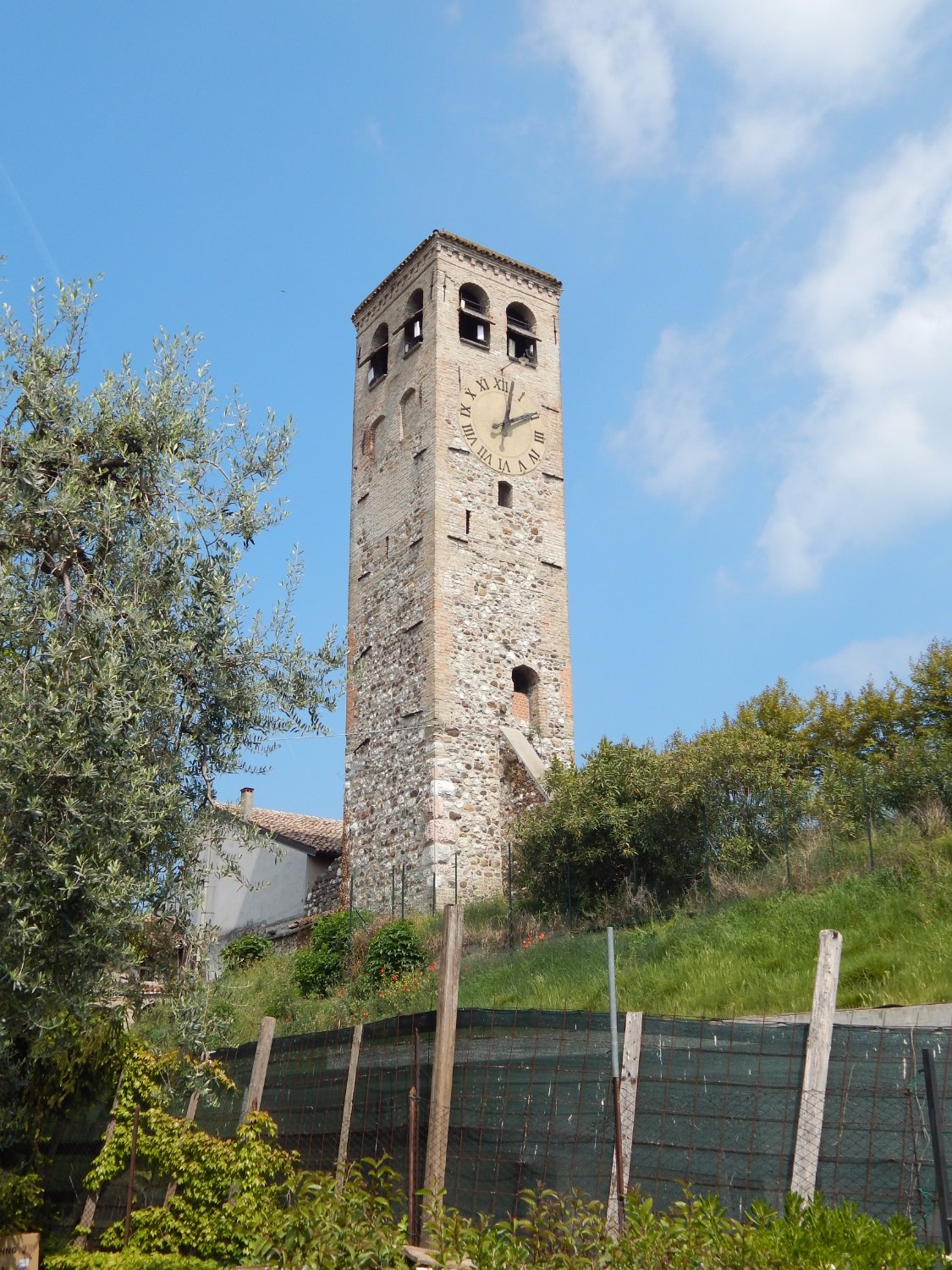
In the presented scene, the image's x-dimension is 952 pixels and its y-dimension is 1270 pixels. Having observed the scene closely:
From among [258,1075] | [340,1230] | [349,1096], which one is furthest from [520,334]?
[340,1230]

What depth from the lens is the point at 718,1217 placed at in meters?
5.32

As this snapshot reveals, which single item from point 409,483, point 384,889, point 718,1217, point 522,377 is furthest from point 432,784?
point 718,1217

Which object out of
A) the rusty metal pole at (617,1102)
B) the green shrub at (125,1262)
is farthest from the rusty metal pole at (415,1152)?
the green shrub at (125,1262)

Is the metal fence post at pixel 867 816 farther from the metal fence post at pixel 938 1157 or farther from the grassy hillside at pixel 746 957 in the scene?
the metal fence post at pixel 938 1157

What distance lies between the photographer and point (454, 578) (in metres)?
22.4

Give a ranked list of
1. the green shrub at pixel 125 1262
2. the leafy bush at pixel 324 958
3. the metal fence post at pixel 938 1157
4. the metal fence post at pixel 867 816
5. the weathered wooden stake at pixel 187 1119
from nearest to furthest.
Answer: the metal fence post at pixel 938 1157 < the green shrub at pixel 125 1262 < the weathered wooden stake at pixel 187 1119 < the metal fence post at pixel 867 816 < the leafy bush at pixel 324 958

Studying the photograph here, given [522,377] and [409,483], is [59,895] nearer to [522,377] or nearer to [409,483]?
[409,483]

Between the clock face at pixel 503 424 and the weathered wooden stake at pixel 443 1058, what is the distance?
57.3ft

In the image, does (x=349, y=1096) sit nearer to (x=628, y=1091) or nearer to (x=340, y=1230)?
(x=340, y=1230)

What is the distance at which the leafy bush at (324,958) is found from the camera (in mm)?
18062

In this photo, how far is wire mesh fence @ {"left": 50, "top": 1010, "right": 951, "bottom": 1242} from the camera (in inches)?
237

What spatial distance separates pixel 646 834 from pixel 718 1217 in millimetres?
11735

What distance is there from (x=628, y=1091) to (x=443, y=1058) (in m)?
1.09

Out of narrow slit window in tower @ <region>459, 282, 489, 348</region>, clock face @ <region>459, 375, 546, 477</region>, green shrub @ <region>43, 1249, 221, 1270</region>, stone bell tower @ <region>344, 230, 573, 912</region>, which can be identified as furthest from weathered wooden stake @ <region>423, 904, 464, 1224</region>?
narrow slit window in tower @ <region>459, 282, 489, 348</region>
